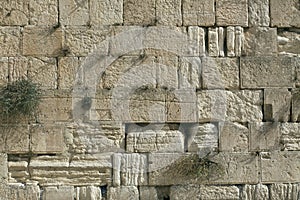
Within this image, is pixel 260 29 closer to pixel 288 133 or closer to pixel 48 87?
pixel 288 133

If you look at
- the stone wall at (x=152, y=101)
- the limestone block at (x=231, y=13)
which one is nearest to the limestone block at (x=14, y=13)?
the stone wall at (x=152, y=101)

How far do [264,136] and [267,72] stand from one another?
2.72 feet

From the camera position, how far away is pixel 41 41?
267 inches

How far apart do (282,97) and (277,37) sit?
795mm

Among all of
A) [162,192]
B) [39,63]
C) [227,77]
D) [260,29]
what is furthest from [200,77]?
[39,63]

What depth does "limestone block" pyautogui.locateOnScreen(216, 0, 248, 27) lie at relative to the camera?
7027 mm

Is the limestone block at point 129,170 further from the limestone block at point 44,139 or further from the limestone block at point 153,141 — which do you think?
the limestone block at point 44,139

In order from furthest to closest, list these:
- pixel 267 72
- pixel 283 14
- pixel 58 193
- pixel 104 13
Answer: pixel 283 14 < pixel 267 72 < pixel 104 13 < pixel 58 193

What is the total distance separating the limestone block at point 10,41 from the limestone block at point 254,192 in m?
3.37

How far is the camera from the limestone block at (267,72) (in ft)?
23.0

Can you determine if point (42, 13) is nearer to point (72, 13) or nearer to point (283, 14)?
point (72, 13)

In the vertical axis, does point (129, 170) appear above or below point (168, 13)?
below

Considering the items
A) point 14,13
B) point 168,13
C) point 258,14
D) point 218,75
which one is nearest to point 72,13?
point 14,13

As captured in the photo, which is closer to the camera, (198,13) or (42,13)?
(42,13)
